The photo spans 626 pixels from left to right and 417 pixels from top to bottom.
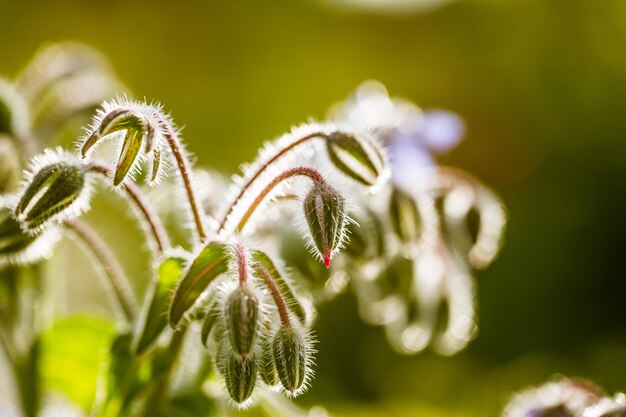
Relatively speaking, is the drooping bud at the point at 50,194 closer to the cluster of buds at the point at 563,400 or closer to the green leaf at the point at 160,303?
the green leaf at the point at 160,303

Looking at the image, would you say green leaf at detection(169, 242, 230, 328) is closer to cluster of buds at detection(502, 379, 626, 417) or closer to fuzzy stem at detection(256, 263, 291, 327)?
fuzzy stem at detection(256, 263, 291, 327)

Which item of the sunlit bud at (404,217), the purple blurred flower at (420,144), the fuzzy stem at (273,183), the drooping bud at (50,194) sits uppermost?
the purple blurred flower at (420,144)

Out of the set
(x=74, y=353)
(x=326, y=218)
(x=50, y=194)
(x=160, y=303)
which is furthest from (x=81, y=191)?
(x=74, y=353)

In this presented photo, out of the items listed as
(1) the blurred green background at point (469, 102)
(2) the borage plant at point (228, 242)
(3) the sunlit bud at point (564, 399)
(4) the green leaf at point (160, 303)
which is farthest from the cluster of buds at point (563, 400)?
(1) the blurred green background at point (469, 102)

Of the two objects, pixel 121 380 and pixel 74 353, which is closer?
pixel 121 380

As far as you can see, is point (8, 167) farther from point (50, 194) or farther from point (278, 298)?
point (278, 298)
